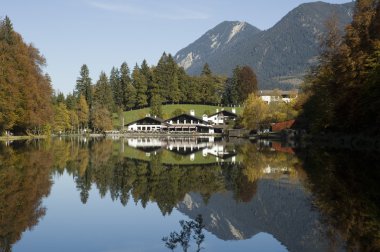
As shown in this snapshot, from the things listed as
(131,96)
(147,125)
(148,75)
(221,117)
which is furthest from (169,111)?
(221,117)

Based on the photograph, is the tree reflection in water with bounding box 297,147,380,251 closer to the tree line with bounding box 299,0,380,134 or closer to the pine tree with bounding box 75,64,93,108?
the tree line with bounding box 299,0,380,134

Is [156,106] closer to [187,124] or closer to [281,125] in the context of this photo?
[187,124]

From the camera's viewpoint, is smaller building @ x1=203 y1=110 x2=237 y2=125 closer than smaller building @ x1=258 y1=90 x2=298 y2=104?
No

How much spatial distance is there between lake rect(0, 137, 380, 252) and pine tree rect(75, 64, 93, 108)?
107134 millimetres

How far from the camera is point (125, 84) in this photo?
461ft

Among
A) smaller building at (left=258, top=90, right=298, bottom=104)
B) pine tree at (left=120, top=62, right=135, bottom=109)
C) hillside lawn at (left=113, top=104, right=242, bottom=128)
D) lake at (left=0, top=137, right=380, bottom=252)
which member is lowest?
lake at (left=0, top=137, right=380, bottom=252)

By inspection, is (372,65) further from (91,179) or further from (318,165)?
(91,179)

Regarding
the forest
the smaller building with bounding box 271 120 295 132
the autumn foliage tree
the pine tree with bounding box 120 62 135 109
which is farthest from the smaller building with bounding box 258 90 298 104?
the autumn foliage tree

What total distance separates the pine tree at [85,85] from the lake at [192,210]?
107 m

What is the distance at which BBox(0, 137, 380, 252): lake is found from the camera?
34.7 ft

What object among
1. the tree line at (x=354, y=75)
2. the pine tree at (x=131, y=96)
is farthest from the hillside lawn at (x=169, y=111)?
the tree line at (x=354, y=75)

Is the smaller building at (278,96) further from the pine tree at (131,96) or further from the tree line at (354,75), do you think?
the tree line at (354,75)

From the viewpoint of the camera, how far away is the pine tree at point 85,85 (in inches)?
5123

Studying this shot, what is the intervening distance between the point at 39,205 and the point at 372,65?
3387 cm
